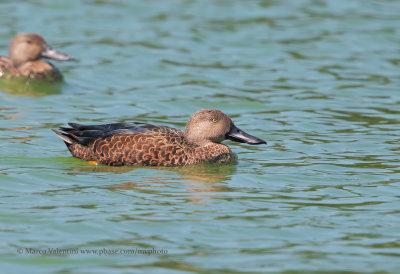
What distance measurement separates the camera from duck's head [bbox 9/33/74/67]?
16828 mm

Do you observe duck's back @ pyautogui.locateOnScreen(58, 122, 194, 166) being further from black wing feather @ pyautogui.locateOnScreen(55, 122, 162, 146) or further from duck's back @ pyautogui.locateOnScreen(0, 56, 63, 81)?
duck's back @ pyautogui.locateOnScreen(0, 56, 63, 81)

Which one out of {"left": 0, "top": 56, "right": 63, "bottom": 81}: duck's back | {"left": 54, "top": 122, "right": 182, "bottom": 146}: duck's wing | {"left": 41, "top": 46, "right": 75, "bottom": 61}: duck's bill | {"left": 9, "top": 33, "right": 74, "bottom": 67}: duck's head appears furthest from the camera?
{"left": 41, "top": 46, "right": 75, "bottom": 61}: duck's bill

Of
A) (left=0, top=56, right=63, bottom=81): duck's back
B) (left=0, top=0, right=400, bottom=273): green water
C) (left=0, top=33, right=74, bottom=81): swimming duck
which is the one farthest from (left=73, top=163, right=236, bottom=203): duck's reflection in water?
(left=0, top=33, right=74, bottom=81): swimming duck

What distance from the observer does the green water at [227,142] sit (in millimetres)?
8000

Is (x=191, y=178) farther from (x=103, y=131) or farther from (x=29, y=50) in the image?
(x=29, y=50)

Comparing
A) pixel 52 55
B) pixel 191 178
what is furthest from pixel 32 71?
pixel 191 178

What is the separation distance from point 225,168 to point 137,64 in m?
7.52

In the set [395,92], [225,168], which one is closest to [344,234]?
[225,168]

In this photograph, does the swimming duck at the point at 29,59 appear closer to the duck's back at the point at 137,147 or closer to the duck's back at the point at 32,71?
the duck's back at the point at 32,71

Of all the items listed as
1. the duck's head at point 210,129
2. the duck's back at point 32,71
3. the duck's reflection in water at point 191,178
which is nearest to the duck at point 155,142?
the duck's head at point 210,129

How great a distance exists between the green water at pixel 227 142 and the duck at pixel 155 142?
6.3 inches

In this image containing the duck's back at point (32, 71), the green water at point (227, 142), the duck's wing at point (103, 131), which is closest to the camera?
the green water at point (227, 142)

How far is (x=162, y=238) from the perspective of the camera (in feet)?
26.8

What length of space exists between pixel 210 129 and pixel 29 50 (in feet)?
21.9
